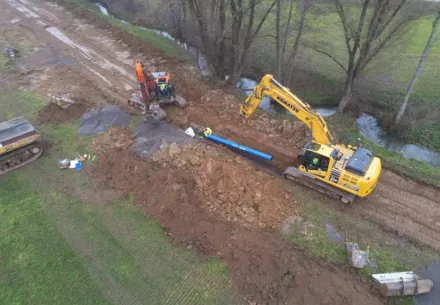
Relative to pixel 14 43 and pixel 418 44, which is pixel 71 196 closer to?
pixel 14 43

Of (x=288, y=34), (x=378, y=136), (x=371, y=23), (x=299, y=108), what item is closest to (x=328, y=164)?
(x=299, y=108)

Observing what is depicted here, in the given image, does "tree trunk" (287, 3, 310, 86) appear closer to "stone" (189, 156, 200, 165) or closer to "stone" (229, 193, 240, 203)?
"stone" (189, 156, 200, 165)

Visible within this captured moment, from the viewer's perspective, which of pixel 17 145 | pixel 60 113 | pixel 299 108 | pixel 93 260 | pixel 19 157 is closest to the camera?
pixel 93 260

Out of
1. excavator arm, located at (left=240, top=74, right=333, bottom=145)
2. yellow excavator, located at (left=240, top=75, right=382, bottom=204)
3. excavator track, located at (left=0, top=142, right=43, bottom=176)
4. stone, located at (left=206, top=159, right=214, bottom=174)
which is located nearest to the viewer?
yellow excavator, located at (left=240, top=75, right=382, bottom=204)

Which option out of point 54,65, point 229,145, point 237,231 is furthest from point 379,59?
point 54,65

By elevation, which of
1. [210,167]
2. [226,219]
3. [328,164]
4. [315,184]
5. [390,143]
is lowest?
[390,143]

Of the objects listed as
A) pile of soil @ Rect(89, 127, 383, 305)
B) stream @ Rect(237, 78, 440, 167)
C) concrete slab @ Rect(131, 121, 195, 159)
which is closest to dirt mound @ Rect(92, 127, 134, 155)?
pile of soil @ Rect(89, 127, 383, 305)

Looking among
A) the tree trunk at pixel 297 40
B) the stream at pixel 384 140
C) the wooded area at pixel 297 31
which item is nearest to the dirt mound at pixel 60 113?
the wooded area at pixel 297 31

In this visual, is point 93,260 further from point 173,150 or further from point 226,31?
point 226,31

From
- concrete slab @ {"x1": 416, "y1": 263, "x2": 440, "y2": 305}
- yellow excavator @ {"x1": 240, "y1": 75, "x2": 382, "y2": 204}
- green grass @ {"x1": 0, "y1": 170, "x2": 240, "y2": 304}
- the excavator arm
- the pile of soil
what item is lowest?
concrete slab @ {"x1": 416, "y1": 263, "x2": 440, "y2": 305}
